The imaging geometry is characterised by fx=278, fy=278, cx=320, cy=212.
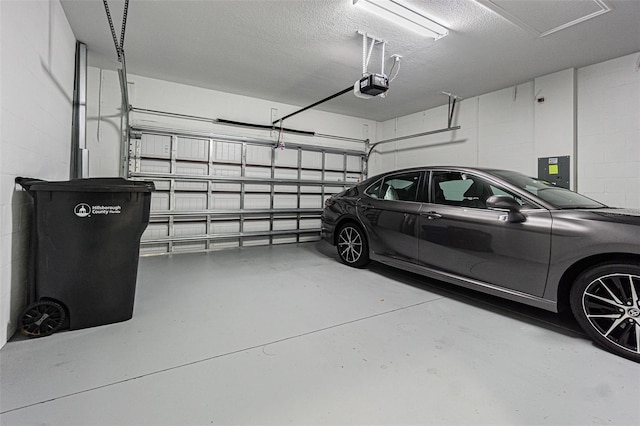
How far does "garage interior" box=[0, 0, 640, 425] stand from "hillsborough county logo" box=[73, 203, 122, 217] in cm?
36

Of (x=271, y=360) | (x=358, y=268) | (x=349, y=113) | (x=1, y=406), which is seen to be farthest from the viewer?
(x=349, y=113)

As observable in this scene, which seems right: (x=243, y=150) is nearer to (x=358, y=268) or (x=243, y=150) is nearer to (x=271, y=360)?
(x=358, y=268)

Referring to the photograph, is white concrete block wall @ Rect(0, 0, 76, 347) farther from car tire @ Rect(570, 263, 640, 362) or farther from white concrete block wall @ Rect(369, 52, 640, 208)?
white concrete block wall @ Rect(369, 52, 640, 208)

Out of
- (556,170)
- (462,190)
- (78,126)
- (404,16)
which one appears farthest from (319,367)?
(556,170)

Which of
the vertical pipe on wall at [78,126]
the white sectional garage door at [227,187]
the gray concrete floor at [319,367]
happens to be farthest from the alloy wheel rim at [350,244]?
the vertical pipe on wall at [78,126]

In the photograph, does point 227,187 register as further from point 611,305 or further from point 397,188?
point 611,305

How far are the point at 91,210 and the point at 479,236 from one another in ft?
9.94

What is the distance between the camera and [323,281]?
3.22 metres

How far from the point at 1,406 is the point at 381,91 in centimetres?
374

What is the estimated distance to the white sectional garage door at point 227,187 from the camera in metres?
4.49

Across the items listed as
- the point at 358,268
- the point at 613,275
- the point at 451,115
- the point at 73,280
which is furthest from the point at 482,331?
the point at 451,115

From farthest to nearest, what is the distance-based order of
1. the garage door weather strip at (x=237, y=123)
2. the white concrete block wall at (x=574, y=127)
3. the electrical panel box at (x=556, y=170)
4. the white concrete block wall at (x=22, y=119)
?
the garage door weather strip at (x=237, y=123)
the electrical panel box at (x=556, y=170)
the white concrete block wall at (x=574, y=127)
the white concrete block wall at (x=22, y=119)

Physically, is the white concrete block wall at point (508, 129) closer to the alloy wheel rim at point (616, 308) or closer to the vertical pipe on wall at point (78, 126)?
the alloy wheel rim at point (616, 308)

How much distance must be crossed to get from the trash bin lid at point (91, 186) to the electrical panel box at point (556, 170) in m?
5.07
